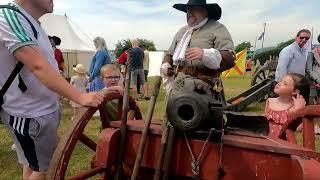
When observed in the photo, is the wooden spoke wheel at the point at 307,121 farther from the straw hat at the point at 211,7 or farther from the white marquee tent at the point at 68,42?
the white marquee tent at the point at 68,42

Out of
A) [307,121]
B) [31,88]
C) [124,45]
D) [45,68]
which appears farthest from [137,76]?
[45,68]

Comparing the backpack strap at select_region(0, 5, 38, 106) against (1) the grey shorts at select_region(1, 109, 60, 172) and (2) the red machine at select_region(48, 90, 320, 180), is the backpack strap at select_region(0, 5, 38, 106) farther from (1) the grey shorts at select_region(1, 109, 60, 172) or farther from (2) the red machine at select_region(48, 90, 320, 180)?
(2) the red machine at select_region(48, 90, 320, 180)

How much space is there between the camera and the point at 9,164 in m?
4.80

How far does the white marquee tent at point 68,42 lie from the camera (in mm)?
16812

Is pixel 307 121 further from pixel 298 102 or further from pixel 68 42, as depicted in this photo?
pixel 68 42

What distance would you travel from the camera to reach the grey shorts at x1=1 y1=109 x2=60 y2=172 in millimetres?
2293

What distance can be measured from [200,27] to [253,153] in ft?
4.40

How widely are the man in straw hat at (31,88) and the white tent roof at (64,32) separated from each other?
14.7 m

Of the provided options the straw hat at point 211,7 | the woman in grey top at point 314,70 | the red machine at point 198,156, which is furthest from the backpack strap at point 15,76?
the woman in grey top at point 314,70

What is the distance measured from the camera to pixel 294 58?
7039 millimetres

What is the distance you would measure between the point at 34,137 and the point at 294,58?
558 centimetres

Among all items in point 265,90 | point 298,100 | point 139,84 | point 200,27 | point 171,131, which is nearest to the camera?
point 171,131

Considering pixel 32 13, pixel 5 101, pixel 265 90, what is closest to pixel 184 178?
pixel 5 101

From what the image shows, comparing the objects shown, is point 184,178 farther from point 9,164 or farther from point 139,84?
point 139,84
